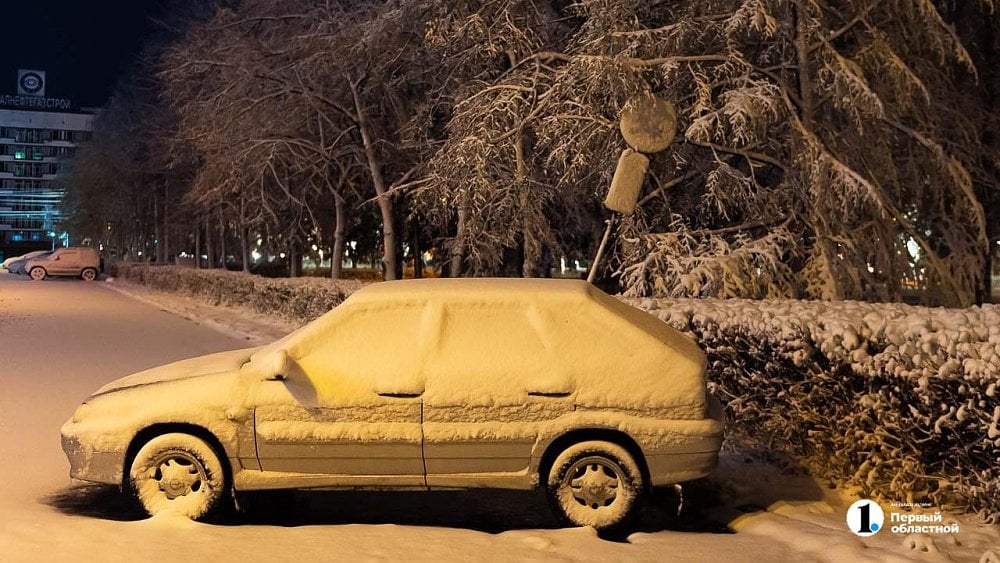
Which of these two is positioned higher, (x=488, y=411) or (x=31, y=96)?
(x=31, y=96)

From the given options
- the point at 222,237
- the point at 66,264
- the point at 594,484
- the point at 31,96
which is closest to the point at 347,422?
the point at 594,484

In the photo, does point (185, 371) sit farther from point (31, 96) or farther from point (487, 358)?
Result: point (31, 96)

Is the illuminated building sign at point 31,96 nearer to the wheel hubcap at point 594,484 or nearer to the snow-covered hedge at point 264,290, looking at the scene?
the snow-covered hedge at point 264,290

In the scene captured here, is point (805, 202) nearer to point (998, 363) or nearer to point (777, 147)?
point (777, 147)

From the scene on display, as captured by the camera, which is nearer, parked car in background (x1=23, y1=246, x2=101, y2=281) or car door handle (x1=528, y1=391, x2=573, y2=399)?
car door handle (x1=528, y1=391, x2=573, y2=399)

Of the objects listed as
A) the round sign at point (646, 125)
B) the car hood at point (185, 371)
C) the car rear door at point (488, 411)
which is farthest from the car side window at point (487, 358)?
the round sign at point (646, 125)

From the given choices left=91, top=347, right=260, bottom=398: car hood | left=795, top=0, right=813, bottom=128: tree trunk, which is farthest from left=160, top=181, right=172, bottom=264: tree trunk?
left=91, top=347, right=260, bottom=398: car hood

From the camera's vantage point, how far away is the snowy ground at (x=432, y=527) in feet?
17.5

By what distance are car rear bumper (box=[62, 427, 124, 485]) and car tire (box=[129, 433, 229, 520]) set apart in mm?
101

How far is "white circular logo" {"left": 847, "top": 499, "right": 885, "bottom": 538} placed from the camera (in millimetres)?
6059

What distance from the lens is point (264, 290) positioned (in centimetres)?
2284

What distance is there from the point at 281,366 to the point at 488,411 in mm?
1351

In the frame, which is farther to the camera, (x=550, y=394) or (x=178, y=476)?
(x=178, y=476)

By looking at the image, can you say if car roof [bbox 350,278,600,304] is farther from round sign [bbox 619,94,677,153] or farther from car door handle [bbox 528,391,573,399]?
round sign [bbox 619,94,677,153]
